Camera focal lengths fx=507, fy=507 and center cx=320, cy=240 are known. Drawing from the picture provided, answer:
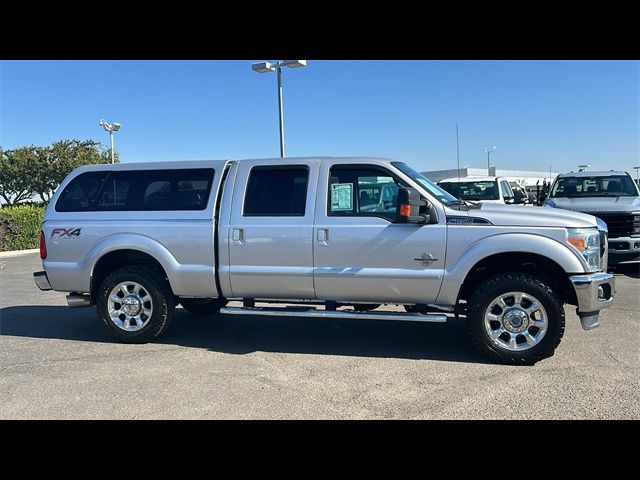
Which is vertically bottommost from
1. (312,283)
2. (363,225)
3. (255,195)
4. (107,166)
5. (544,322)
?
(544,322)

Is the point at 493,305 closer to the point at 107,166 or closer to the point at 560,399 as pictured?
the point at 560,399

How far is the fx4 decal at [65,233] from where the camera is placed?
579 centimetres

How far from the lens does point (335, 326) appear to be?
6.44m

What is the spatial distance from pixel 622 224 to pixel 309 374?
748 centimetres

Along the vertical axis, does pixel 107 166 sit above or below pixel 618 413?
above

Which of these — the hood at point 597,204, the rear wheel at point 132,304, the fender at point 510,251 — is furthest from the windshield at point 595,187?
the rear wheel at point 132,304

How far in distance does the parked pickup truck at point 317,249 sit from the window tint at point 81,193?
13mm

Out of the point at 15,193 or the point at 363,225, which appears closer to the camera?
the point at 363,225

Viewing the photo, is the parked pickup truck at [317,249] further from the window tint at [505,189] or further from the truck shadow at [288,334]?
the window tint at [505,189]

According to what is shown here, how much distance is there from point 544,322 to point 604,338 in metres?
1.34

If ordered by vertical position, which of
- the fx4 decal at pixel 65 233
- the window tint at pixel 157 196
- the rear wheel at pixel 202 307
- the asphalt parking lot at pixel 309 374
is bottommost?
the asphalt parking lot at pixel 309 374

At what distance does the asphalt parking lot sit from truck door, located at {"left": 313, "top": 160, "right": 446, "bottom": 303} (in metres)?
0.69

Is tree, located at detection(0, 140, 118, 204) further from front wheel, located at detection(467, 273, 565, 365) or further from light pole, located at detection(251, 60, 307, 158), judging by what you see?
front wheel, located at detection(467, 273, 565, 365)
